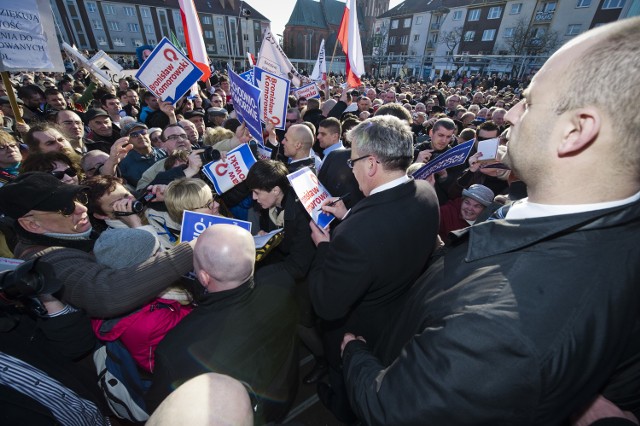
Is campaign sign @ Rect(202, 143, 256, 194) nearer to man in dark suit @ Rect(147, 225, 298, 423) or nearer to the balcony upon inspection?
man in dark suit @ Rect(147, 225, 298, 423)

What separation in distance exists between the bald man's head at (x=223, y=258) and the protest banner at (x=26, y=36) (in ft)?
13.0

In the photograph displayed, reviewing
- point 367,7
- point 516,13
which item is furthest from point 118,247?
point 367,7

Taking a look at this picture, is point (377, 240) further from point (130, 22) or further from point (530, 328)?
point (130, 22)

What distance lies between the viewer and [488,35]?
43.1m

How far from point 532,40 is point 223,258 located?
161 feet

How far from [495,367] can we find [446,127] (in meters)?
4.44

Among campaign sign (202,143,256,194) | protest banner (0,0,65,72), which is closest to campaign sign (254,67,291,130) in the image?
campaign sign (202,143,256,194)

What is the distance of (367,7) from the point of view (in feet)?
218

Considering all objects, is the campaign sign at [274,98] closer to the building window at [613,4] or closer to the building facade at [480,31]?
the building facade at [480,31]

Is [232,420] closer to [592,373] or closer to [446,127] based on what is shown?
[592,373]

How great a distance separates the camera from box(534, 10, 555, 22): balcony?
37.5 meters

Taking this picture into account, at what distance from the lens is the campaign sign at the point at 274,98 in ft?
12.9

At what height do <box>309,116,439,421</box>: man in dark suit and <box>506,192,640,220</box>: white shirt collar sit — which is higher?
<box>506,192,640,220</box>: white shirt collar

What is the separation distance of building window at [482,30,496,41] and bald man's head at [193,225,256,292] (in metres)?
55.5
